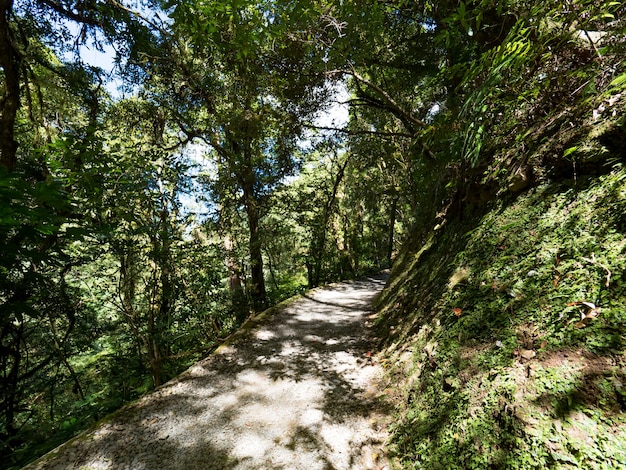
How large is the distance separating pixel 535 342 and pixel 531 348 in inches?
2.1

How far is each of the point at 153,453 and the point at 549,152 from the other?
16.9ft

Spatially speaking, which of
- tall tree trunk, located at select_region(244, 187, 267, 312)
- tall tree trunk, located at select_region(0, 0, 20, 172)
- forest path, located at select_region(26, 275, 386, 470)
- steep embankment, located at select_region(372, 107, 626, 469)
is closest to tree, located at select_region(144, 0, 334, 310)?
tall tree trunk, located at select_region(244, 187, 267, 312)

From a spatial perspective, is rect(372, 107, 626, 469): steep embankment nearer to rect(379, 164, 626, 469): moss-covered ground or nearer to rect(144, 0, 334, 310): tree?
rect(379, 164, 626, 469): moss-covered ground

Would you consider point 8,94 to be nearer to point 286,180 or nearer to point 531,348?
point 286,180

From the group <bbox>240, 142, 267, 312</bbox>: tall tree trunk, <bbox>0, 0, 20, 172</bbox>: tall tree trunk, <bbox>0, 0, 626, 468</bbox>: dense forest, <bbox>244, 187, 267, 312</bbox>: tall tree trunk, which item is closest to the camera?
<bbox>0, 0, 626, 468</bbox>: dense forest

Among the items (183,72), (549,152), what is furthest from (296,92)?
(549,152)

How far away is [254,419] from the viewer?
3221mm

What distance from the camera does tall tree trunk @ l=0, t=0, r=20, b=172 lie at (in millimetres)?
3908

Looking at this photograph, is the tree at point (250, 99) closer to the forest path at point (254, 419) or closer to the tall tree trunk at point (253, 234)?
the tall tree trunk at point (253, 234)

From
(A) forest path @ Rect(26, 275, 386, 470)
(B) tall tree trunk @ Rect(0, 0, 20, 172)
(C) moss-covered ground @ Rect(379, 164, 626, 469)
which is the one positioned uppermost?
(B) tall tree trunk @ Rect(0, 0, 20, 172)

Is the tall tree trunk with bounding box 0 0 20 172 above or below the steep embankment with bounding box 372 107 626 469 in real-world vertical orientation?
above

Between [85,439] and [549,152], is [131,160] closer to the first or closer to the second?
[85,439]

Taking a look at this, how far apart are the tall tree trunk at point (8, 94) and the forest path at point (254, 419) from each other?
4034mm

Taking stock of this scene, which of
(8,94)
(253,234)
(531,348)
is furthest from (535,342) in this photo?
(253,234)
